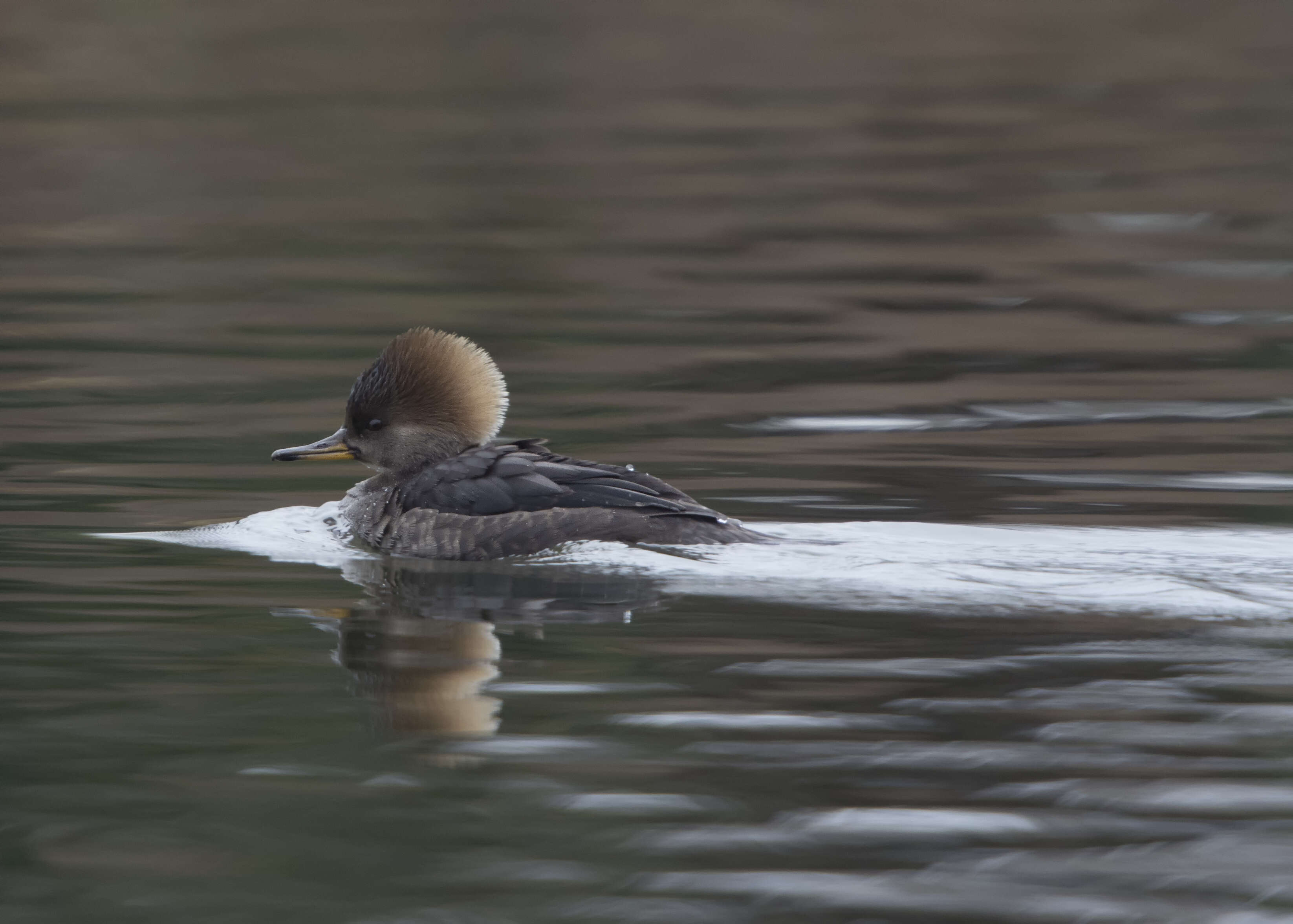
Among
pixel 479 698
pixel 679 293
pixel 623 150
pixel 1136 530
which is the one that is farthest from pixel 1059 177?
pixel 479 698

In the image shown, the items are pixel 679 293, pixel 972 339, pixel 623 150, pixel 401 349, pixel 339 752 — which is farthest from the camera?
pixel 623 150

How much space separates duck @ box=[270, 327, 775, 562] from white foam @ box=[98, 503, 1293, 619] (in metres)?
0.09

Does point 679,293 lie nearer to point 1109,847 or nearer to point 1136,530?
point 1136,530

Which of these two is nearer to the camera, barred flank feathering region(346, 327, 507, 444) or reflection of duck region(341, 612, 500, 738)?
reflection of duck region(341, 612, 500, 738)

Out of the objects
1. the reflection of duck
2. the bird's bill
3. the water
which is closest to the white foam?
the water

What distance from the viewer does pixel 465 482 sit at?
7758 millimetres

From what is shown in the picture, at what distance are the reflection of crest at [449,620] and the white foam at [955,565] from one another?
0.12 m

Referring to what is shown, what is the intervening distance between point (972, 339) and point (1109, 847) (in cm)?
796

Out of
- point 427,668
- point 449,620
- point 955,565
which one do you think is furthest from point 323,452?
point 955,565

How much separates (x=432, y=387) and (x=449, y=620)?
1.66 m

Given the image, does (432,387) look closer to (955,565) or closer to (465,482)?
(465,482)

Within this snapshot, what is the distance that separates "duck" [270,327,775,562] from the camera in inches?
292

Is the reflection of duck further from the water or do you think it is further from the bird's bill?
the bird's bill

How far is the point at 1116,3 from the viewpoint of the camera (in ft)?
109
